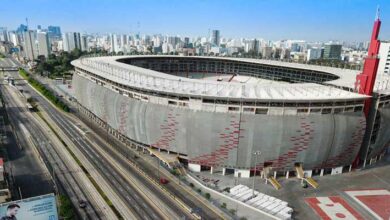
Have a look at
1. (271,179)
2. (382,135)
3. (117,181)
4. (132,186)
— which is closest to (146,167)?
(117,181)

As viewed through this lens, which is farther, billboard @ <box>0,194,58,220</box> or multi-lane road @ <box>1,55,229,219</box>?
multi-lane road @ <box>1,55,229,219</box>

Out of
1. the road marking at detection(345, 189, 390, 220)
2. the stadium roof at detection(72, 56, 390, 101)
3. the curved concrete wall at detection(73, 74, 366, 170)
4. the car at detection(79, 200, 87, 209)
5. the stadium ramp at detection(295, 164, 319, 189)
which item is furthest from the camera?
the stadium roof at detection(72, 56, 390, 101)

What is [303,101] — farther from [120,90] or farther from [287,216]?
[120,90]

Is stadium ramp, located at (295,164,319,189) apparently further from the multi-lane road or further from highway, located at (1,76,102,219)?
highway, located at (1,76,102,219)

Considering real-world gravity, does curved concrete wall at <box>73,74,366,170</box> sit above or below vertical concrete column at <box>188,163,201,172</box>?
above

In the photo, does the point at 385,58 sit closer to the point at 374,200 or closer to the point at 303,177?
the point at 374,200

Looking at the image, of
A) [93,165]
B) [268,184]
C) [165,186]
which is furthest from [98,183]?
[268,184]

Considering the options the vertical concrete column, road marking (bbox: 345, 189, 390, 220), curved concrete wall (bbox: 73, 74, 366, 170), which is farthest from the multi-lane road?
A: road marking (bbox: 345, 189, 390, 220)
